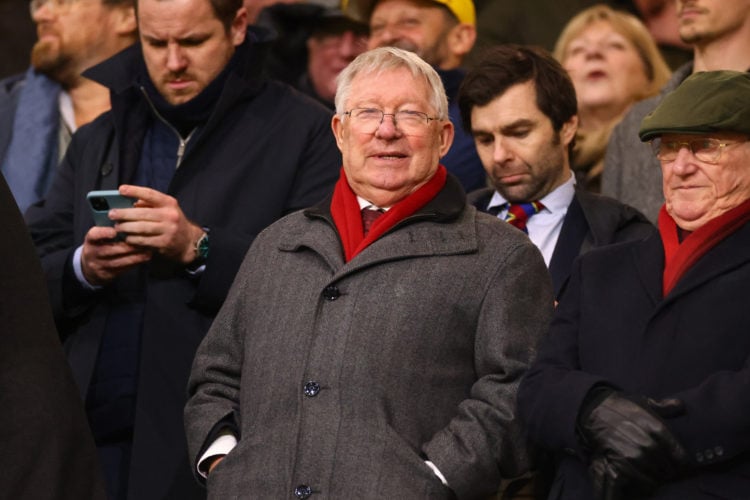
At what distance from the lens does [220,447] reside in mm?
4082

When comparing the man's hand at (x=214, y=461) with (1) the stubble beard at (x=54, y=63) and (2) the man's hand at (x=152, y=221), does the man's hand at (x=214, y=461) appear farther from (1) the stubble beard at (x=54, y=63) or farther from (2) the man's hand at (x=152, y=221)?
(1) the stubble beard at (x=54, y=63)

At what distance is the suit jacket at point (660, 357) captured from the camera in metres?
3.46

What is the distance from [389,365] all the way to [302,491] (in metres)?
0.39

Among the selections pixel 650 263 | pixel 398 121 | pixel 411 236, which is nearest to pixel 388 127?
pixel 398 121

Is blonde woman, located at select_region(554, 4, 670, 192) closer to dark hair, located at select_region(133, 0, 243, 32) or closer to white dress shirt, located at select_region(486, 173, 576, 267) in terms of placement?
white dress shirt, located at select_region(486, 173, 576, 267)

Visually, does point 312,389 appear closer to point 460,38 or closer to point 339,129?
point 339,129

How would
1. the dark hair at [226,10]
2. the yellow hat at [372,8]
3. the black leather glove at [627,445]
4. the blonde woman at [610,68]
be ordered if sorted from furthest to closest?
1. the blonde woman at [610,68]
2. the yellow hat at [372,8]
3. the dark hair at [226,10]
4. the black leather glove at [627,445]

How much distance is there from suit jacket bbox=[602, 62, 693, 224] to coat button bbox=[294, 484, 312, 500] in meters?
1.98

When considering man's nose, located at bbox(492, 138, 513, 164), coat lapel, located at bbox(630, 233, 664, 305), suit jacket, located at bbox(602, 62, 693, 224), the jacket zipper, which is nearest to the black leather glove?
coat lapel, located at bbox(630, 233, 664, 305)

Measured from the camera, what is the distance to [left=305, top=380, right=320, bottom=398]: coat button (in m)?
3.90

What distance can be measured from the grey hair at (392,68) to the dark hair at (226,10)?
35.8 inches

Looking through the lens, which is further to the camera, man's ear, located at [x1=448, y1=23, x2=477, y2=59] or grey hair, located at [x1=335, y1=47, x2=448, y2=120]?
man's ear, located at [x1=448, y1=23, x2=477, y2=59]

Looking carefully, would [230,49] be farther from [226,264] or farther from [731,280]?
[731,280]

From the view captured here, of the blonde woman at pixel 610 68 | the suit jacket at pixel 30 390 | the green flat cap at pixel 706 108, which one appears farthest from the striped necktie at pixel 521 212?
the suit jacket at pixel 30 390
